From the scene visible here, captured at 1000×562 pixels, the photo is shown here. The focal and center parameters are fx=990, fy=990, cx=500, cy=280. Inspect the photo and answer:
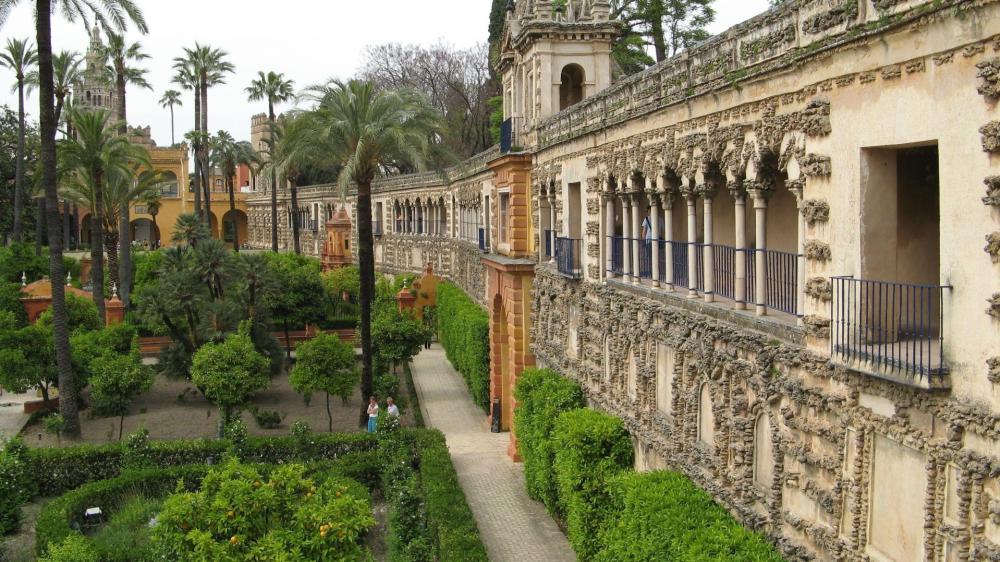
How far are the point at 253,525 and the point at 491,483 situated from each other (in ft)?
38.3

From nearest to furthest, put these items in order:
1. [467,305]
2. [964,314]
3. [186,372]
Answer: [964,314] → [186,372] → [467,305]

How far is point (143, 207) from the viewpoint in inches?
3524

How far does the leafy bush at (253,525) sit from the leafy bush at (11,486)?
29.4 ft

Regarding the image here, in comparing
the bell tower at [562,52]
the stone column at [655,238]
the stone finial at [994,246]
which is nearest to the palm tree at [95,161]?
the bell tower at [562,52]

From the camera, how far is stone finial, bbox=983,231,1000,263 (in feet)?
24.4

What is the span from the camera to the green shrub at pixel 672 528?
1112 centimetres

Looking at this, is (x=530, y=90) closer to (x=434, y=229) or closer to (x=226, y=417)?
(x=226, y=417)

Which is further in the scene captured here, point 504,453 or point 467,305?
point 467,305

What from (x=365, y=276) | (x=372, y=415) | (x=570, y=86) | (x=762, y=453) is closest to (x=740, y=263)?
(x=762, y=453)

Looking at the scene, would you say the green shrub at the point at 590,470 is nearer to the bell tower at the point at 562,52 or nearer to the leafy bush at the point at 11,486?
the bell tower at the point at 562,52

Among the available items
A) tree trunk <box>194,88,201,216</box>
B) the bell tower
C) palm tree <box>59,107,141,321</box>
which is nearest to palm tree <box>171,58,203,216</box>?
tree trunk <box>194,88,201,216</box>

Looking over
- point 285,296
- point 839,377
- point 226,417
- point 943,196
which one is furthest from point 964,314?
point 285,296

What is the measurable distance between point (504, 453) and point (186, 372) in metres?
11.3

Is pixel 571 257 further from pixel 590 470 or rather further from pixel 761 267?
pixel 761 267
